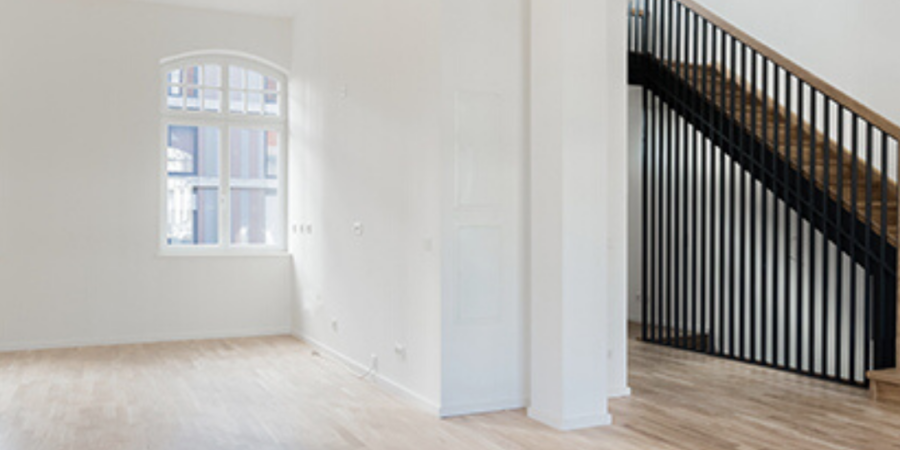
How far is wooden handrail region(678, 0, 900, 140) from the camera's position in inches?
214

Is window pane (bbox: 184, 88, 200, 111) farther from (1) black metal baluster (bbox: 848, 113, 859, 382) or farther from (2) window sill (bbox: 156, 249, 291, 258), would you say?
(1) black metal baluster (bbox: 848, 113, 859, 382)

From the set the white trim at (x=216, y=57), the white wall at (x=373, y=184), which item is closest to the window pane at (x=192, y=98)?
the white trim at (x=216, y=57)

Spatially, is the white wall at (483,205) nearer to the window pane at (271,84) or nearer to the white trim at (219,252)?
the white trim at (219,252)

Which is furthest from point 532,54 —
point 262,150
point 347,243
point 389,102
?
point 262,150

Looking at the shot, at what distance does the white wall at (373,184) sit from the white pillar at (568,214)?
0.62 meters

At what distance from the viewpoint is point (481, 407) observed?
4.83 meters

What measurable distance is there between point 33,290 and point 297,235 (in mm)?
2439

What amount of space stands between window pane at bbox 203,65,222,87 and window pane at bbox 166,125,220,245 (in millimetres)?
463

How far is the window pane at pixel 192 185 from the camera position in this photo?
786 cm

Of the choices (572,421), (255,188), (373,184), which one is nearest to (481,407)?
(572,421)

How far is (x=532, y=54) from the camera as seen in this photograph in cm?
475

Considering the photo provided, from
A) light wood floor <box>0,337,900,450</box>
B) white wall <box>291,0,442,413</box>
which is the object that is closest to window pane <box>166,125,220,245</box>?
white wall <box>291,0,442,413</box>

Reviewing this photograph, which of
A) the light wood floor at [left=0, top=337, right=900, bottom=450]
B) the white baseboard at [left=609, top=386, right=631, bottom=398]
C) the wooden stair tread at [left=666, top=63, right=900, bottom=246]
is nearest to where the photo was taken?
the light wood floor at [left=0, top=337, right=900, bottom=450]

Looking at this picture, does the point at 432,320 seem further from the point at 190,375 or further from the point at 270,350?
the point at 270,350
